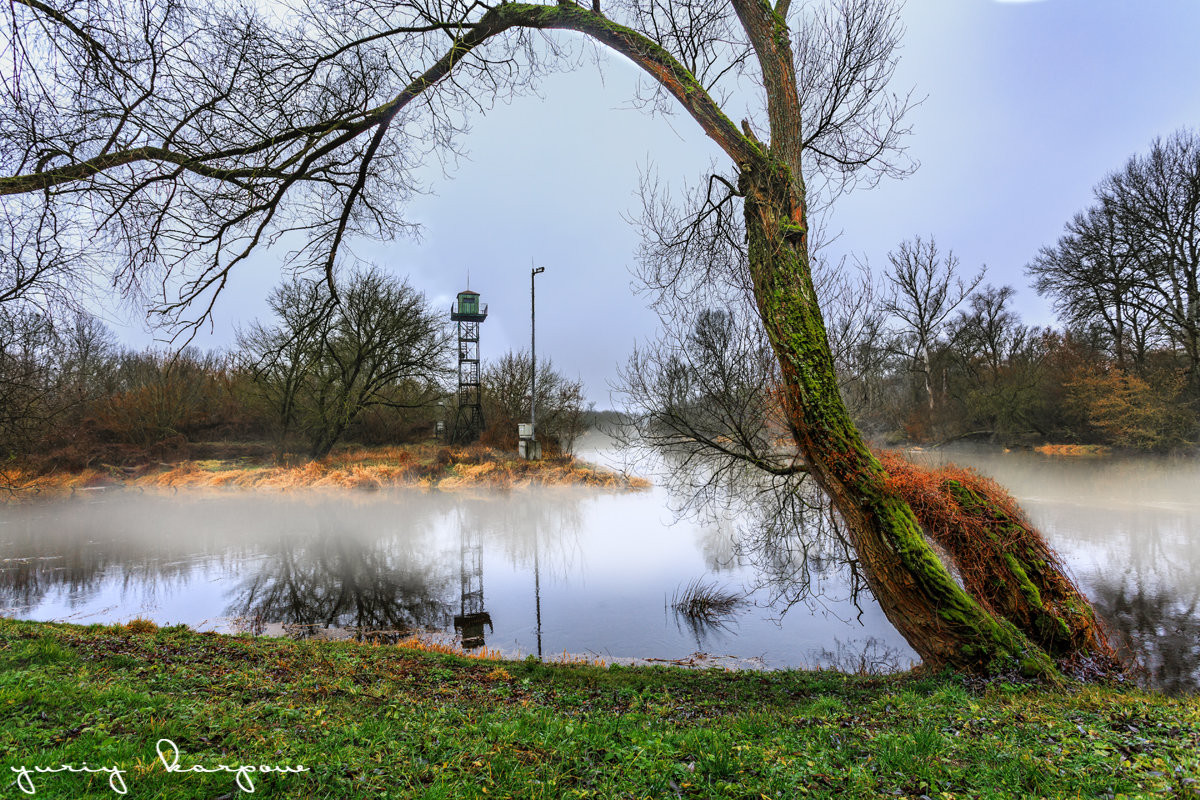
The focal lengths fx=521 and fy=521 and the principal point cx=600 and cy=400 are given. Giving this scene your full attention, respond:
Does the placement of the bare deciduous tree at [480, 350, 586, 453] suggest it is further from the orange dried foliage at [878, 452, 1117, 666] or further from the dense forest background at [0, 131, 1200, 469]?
the orange dried foliage at [878, 452, 1117, 666]

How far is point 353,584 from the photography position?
10.8 m

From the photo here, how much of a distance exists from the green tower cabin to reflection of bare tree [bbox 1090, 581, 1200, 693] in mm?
23736

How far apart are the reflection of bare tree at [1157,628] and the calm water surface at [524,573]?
33 mm

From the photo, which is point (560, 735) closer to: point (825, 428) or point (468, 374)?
point (825, 428)

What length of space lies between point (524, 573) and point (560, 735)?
27.5ft

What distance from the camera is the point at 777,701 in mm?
4738

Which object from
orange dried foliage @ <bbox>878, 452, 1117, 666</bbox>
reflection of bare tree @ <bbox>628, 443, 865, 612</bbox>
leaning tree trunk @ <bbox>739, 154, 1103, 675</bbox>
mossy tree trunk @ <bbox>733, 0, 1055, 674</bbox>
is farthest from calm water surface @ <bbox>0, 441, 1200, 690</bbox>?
mossy tree trunk @ <bbox>733, 0, 1055, 674</bbox>

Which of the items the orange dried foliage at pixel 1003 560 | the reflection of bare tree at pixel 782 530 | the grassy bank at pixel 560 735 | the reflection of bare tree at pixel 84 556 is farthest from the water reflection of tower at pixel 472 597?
the orange dried foliage at pixel 1003 560

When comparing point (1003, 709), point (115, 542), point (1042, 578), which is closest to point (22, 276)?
point (1003, 709)

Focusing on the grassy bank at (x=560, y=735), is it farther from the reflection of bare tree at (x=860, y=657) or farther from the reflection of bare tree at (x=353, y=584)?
the reflection of bare tree at (x=353, y=584)

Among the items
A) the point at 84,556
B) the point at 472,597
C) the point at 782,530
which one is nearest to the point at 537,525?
the point at 472,597

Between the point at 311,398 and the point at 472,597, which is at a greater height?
the point at 311,398

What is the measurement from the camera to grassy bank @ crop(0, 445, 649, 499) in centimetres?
2177

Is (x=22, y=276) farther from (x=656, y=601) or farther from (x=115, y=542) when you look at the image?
(x=115, y=542)
